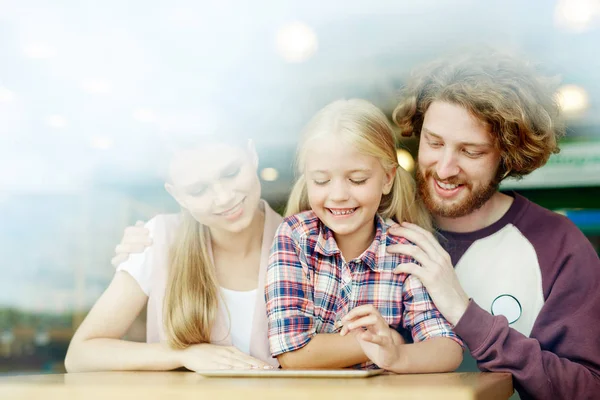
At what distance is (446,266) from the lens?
1729 mm

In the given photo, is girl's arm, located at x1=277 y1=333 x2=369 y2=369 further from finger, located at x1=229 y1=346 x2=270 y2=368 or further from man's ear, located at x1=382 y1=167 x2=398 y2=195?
man's ear, located at x1=382 y1=167 x2=398 y2=195

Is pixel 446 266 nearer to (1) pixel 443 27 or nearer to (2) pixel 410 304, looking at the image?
(2) pixel 410 304

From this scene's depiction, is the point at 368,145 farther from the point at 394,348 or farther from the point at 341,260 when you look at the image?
the point at 394,348

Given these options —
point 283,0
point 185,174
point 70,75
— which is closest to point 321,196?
point 185,174

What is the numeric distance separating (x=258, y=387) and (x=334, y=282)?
0.53 meters

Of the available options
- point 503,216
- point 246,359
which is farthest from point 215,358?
point 503,216

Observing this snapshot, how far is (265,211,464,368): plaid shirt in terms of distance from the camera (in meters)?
1.72

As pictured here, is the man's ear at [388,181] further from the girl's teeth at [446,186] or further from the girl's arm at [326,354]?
the girl's arm at [326,354]

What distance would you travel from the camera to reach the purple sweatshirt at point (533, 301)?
1671 millimetres

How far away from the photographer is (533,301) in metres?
1.88

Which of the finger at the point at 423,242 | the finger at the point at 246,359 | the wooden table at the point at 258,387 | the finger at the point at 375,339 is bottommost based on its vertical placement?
the wooden table at the point at 258,387

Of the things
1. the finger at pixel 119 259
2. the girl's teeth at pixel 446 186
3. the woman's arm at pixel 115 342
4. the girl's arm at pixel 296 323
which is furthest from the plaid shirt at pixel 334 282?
the finger at pixel 119 259

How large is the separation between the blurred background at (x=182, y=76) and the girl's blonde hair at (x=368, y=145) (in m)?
0.10

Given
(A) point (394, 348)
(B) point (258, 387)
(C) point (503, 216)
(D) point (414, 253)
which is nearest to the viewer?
(B) point (258, 387)
